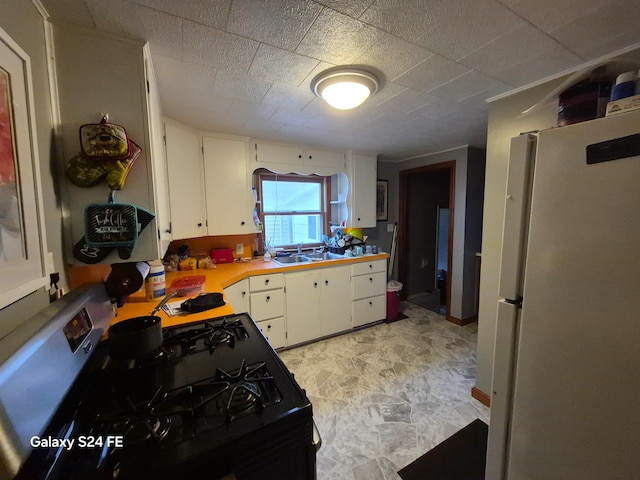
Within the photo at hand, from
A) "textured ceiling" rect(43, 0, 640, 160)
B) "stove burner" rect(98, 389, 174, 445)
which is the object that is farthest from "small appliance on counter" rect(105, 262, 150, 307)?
"textured ceiling" rect(43, 0, 640, 160)

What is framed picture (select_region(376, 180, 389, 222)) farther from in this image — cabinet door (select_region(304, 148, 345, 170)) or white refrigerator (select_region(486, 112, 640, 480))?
white refrigerator (select_region(486, 112, 640, 480))

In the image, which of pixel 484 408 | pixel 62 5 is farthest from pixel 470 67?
pixel 484 408

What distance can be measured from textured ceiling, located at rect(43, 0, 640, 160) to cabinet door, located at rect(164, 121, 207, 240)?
0.26 m

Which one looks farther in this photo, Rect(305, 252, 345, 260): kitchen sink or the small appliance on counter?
Rect(305, 252, 345, 260): kitchen sink

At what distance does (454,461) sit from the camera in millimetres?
1497

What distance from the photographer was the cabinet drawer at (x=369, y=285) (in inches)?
120

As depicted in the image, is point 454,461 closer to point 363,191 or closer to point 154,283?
point 154,283

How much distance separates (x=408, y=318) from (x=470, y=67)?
9.52 feet

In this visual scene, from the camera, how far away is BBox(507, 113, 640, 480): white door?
741mm

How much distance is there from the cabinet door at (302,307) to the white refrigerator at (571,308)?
1.86 m

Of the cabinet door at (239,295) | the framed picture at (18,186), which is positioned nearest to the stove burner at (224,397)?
the framed picture at (18,186)

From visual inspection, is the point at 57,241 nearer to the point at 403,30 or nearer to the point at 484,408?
the point at 403,30

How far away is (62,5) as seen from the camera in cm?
96

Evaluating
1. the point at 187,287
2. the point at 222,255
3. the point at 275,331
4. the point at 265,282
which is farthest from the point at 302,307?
the point at 187,287
